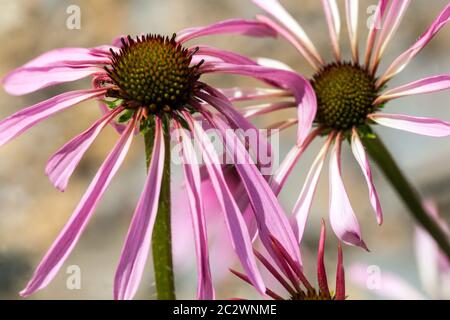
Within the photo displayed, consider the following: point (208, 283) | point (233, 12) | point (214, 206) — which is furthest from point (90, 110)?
point (208, 283)

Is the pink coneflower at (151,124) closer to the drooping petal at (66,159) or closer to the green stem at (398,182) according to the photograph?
the drooping petal at (66,159)

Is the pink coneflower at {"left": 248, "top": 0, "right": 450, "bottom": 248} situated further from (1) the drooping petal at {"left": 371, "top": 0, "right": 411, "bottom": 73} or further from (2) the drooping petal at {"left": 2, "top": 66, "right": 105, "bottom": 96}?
(2) the drooping petal at {"left": 2, "top": 66, "right": 105, "bottom": 96}

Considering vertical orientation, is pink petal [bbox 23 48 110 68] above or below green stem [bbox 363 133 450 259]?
above

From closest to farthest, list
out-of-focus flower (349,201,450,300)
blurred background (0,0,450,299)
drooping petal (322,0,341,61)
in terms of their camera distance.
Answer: drooping petal (322,0,341,61) < out-of-focus flower (349,201,450,300) < blurred background (0,0,450,299)

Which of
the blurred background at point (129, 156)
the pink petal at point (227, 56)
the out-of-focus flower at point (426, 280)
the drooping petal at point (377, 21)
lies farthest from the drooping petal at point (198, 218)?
the blurred background at point (129, 156)

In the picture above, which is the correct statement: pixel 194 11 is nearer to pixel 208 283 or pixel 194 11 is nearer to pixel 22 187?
pixel 22 187

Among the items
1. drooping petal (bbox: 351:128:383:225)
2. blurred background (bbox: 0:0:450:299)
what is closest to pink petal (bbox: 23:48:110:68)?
drooping petal (bbox: 351:128:383:225)
